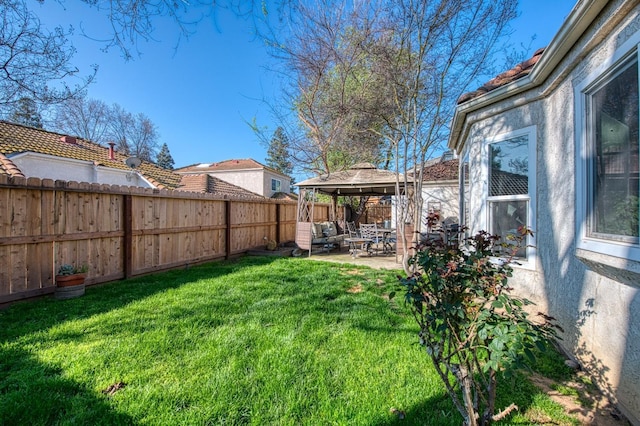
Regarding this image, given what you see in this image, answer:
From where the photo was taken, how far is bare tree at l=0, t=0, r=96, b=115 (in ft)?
10.9

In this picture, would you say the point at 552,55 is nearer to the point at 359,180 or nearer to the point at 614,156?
the point at 614,156

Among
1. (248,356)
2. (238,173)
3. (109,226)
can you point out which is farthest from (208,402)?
(238,173)

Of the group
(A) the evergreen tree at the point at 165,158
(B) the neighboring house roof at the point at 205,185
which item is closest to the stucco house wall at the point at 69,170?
(B) the neighboring house roof at the point at 205,185

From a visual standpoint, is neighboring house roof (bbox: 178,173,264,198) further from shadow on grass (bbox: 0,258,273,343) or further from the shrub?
the shrub

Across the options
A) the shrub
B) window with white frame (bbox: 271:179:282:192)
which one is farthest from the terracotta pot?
window with white frame (bbox: 271:179:282:192)

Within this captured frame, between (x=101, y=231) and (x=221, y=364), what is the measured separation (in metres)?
4.68

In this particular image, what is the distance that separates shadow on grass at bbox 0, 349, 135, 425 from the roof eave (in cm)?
476

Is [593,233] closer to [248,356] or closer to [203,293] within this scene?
[248,356]

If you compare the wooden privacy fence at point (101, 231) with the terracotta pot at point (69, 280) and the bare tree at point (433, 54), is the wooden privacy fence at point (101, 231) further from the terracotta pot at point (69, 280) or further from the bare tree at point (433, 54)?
the bare tree at point (433, 54)

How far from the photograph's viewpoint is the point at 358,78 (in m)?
9.26

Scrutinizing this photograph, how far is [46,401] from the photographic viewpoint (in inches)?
88.7

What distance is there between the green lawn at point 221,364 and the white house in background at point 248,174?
63.0ft

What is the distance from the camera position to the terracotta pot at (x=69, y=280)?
15.9 feet

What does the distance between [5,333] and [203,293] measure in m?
2.41
